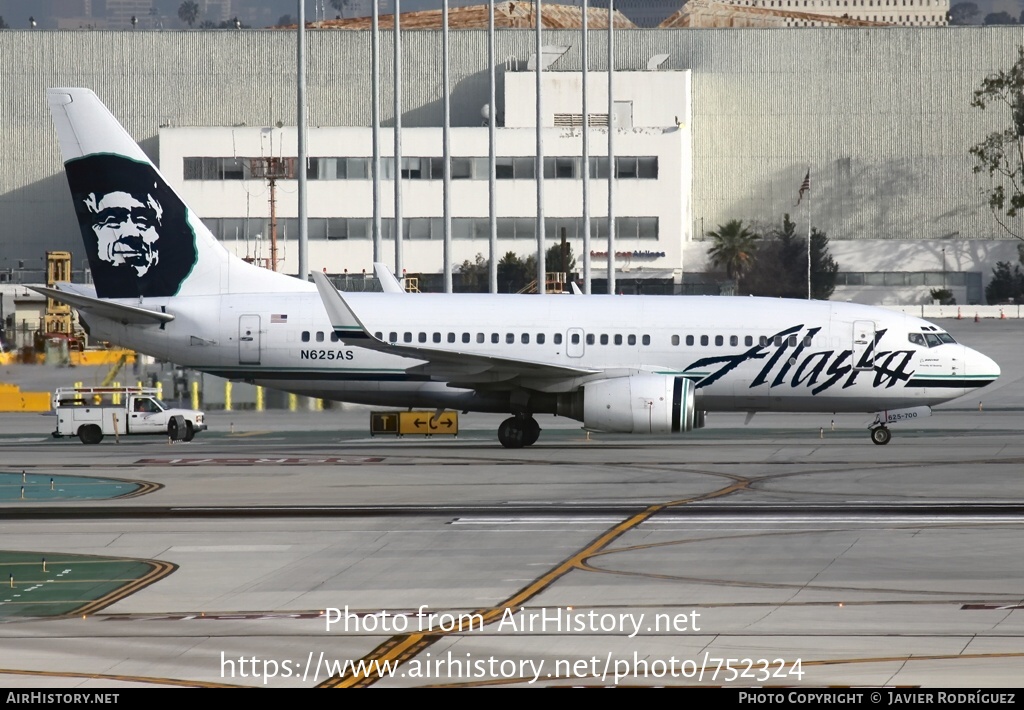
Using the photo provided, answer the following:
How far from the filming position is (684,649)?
16.7m

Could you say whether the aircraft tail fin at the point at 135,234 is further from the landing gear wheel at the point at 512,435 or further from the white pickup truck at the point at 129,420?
the landing gear wheel at the point at 512,435

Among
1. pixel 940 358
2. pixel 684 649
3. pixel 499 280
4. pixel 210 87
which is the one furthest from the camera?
pixel 210 87

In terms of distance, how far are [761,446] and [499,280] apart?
7072 centimetres

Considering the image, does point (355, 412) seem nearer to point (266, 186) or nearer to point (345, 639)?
point (345, 639)

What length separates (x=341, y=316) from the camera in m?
39.8

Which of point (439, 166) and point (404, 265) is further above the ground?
point (439, 166)

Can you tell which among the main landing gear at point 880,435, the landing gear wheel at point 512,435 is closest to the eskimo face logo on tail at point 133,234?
the landing gear wheel at point 512,435

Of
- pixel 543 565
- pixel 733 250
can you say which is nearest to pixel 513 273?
pixel 733 250

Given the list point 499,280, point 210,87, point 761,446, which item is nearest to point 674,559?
point 761,446

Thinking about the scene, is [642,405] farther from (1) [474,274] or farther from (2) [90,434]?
(1) [474,274]

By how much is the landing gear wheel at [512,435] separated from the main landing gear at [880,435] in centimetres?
989

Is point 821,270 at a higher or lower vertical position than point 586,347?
higher

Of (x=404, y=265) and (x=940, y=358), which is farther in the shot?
(x=404, y=265)

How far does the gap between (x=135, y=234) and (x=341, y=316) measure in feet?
25.1
